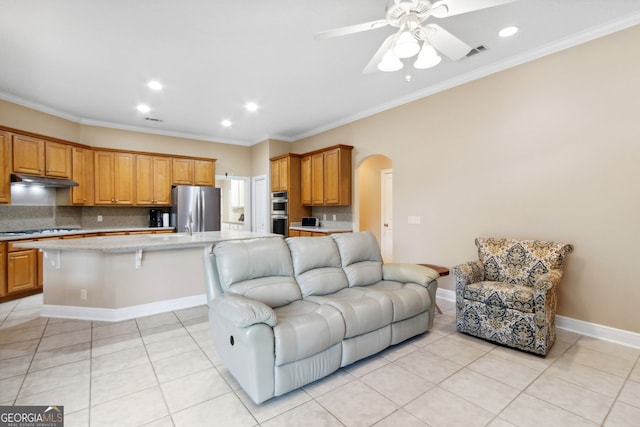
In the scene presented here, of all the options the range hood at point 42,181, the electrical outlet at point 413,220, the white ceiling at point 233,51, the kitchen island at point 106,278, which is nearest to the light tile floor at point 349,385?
the kitchen island at point 106,278

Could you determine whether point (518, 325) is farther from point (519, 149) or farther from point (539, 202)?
point (519, 149)

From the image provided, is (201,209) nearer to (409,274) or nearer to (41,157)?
(41,157)

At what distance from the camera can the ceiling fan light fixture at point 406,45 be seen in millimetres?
1965

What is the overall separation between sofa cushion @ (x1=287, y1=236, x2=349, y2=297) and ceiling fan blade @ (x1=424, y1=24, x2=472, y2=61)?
1992 mm

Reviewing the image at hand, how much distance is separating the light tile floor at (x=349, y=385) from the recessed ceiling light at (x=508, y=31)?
3.07 m

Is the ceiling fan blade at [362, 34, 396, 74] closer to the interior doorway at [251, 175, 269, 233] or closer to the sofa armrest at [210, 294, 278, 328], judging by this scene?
the sofa armrest at [210, 294, 278, 328]

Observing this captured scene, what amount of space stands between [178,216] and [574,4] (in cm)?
638

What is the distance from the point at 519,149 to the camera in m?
3.41

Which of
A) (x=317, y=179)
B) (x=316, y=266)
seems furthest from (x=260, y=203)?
(x=316, y=266)

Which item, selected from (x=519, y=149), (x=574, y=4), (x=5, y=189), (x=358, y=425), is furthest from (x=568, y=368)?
(x=5, y=189)

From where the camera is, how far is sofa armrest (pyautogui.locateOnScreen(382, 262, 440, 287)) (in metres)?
2.92

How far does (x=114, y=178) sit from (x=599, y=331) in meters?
7.46

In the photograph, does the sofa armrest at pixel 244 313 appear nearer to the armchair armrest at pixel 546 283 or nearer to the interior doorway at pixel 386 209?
the armchair armrest at pixel 546 283

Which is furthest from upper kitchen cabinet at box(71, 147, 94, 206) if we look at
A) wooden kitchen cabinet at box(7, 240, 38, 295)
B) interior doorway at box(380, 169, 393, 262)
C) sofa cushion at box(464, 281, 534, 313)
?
sofa cushion at box(464, 281, 534, 313)
